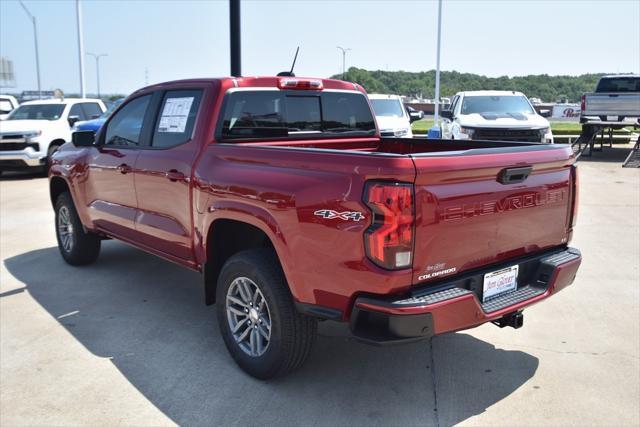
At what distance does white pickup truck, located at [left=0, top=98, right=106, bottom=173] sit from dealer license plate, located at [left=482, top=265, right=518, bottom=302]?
13.0 m

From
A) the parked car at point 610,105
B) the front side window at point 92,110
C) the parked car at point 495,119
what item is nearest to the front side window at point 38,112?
the front side window at point 92,110

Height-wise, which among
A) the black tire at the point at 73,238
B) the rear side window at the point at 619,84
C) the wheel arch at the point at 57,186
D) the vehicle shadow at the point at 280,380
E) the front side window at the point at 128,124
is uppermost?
the rear side window at the point at 619,84

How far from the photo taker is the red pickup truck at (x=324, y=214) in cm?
286

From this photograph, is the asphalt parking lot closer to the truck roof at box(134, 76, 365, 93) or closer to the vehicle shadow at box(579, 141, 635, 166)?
the truck roof at box(134, 76, 365, 93)

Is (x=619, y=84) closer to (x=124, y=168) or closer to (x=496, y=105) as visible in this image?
(x=496, y=105)

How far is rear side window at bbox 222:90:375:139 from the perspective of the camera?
4289 mm

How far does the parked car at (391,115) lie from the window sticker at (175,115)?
9605mm

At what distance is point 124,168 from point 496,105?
11.7 meters

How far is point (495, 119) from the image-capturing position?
13.8m

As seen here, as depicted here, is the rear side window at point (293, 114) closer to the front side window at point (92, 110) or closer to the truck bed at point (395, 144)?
the truck bed at point (395, 144)

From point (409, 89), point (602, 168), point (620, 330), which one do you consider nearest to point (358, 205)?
point (620, 330)

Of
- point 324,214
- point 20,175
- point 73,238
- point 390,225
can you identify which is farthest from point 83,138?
point 20,175

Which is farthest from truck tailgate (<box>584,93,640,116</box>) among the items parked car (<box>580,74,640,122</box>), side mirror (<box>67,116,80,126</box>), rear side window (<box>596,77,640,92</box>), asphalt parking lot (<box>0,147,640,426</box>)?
side mirror (<box>67,116,80,126</box>)

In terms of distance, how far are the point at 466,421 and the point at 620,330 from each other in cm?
204
